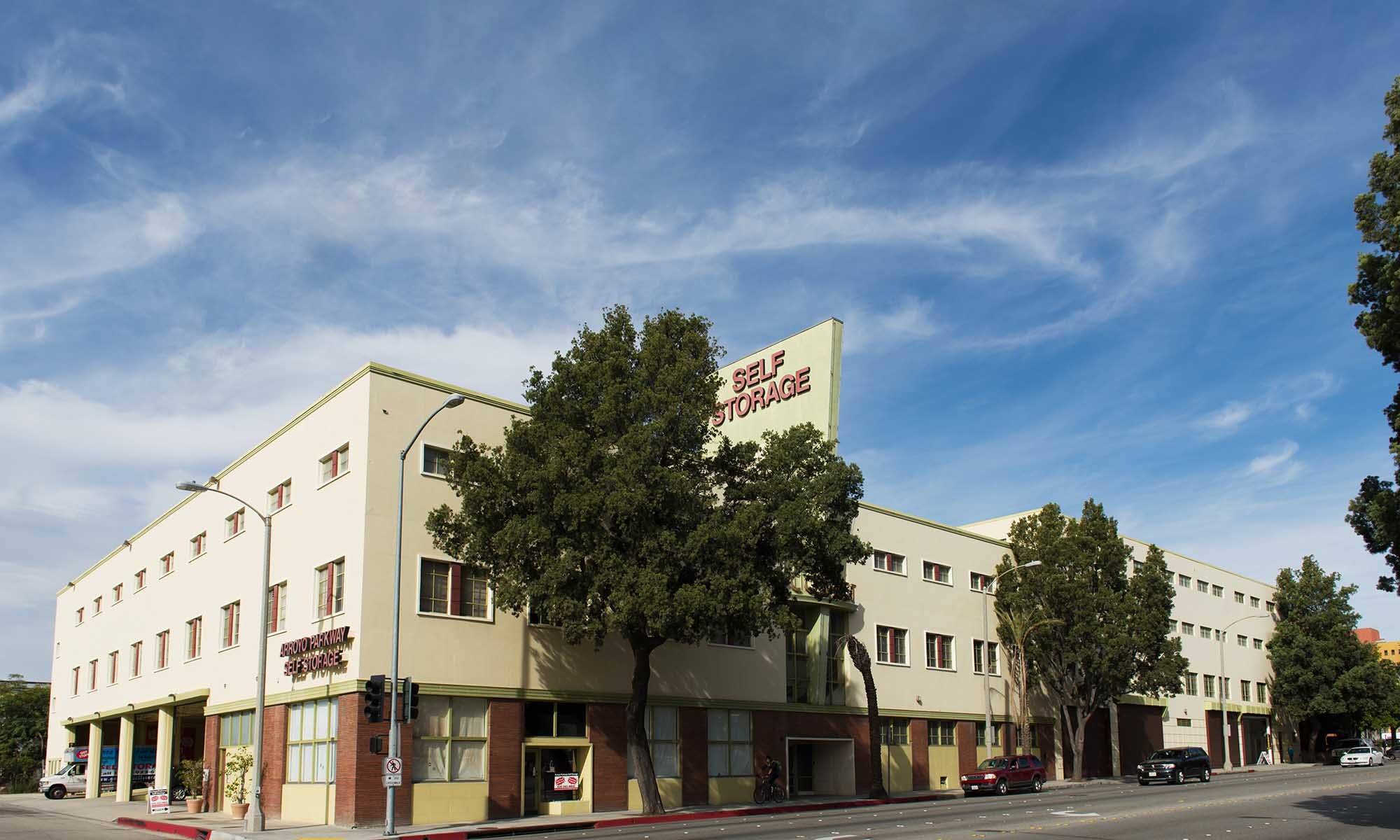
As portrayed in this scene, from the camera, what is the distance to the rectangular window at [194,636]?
4129cm

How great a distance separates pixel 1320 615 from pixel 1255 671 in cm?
609

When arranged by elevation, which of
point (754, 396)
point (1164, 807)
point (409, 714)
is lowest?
point (1164, 807)

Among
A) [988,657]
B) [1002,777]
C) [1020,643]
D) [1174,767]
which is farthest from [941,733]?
[1174,767]

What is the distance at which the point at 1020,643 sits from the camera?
171 ft

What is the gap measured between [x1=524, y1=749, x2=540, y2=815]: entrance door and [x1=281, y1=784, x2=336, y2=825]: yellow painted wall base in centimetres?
580

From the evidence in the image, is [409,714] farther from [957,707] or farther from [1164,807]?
→ [957,707]

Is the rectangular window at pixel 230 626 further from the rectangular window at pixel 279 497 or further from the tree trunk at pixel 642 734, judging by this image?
the tree trunk at pixel 642 734

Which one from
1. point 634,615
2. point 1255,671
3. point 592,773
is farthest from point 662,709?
point 1255,671

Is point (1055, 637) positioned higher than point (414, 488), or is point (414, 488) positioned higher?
point (414, 488)

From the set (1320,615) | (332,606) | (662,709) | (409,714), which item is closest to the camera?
(409,714)

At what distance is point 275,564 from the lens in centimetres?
3631

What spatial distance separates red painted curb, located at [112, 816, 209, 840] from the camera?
29.0 metres

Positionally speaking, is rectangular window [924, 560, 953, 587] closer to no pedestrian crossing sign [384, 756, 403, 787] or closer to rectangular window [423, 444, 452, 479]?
rectangular window [423, 444, 452, 479]

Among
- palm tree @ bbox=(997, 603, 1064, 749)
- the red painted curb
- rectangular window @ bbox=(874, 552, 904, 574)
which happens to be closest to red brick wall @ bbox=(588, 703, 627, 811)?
the red painted curb
